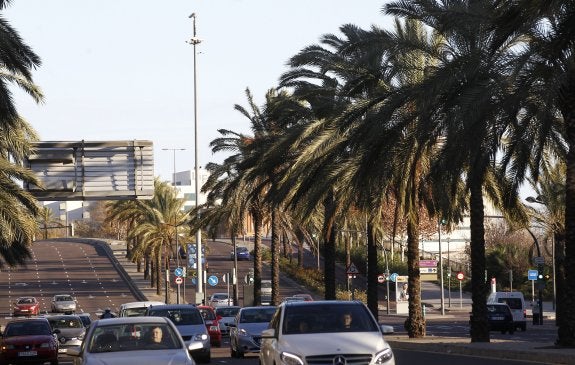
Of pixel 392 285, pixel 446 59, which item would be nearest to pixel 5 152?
pixel 446 59

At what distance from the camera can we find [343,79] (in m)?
41.1

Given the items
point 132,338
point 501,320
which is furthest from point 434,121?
point 501,320

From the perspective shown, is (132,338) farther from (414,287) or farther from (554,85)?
(414,287)

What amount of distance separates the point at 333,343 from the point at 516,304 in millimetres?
46429

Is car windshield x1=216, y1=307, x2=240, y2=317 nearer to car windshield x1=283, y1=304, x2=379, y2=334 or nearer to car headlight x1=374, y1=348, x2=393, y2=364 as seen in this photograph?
car windshield x1=283, y1=304, x2=379, y2=334

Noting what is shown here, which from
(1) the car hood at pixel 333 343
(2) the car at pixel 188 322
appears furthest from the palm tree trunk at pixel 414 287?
(1) the car hood at pixel 333 343

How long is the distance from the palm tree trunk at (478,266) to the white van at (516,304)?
2521 cm

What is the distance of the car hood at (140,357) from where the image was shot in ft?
52.6

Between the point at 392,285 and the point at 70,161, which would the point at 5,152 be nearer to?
the point at 70,161

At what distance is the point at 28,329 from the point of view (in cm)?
3616

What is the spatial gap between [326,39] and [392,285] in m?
60.9

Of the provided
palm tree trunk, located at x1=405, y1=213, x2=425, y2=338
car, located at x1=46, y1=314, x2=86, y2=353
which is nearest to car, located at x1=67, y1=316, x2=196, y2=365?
palm tree trunk, located at x1=405, y1=213, x2=425, y2=338

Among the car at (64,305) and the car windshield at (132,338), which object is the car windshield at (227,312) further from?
the car windshield at (132,338)

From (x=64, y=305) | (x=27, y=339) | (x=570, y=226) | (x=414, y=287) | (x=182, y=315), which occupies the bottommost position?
(x=64, y=305)
